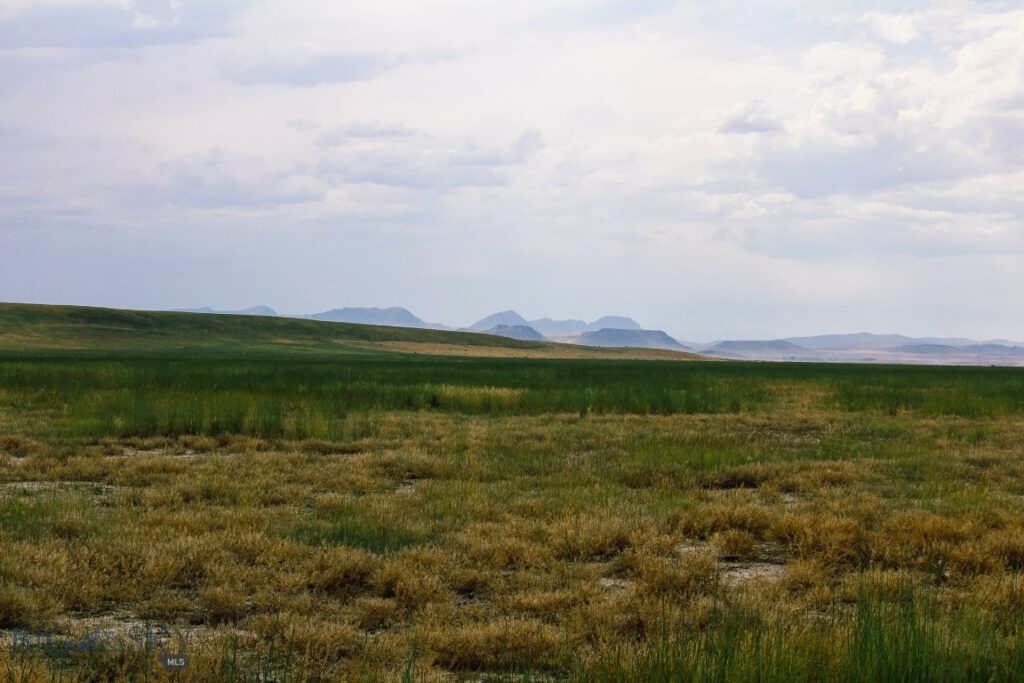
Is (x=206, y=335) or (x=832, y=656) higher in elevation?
(x=832, y=656)

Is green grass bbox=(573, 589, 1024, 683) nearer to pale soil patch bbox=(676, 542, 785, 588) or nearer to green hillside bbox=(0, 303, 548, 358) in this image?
pale soil patch bbox=(676, 542, 785, 588)

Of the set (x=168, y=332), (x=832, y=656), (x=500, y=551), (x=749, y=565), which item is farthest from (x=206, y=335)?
(x=832, y=656)

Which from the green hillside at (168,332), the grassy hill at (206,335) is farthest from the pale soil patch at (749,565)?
the green hillside at (168,332)

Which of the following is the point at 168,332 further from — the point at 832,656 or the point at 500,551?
the point at 832,656

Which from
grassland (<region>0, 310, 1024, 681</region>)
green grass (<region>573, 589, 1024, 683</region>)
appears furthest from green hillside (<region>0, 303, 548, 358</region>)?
green grass (<region>573, 589, 1024, 683</region>)

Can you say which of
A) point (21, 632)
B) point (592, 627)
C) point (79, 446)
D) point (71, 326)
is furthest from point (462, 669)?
point (71, 326)

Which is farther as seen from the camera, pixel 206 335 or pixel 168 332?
pixel 206 335

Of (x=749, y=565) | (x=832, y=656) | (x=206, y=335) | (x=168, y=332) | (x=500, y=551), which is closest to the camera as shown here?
(x=832, y=656)

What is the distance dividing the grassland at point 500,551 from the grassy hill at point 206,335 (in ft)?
291

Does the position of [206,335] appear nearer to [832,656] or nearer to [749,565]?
[749,565]

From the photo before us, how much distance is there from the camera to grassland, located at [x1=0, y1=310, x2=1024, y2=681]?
6031mm

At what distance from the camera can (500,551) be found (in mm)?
9234

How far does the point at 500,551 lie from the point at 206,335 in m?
131

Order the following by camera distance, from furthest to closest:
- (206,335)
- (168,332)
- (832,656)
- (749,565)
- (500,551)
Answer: (206,335) < (168,332) < (749,565) < (500,551) < (832,656)
